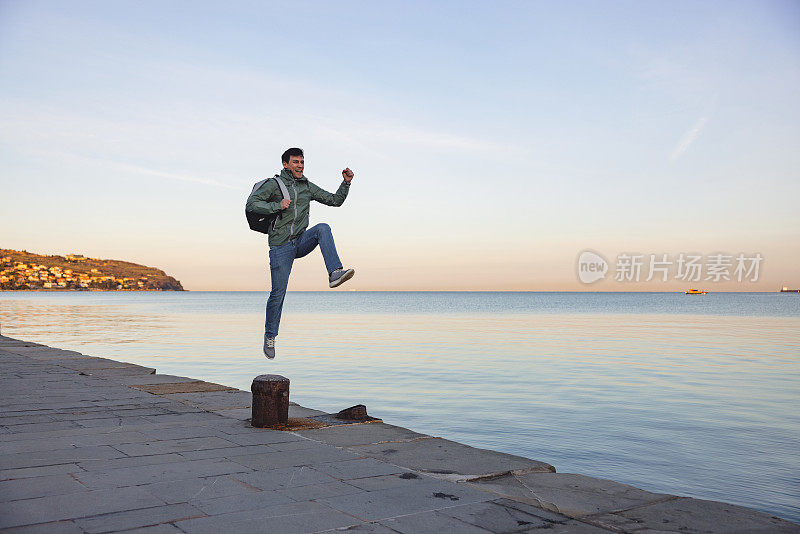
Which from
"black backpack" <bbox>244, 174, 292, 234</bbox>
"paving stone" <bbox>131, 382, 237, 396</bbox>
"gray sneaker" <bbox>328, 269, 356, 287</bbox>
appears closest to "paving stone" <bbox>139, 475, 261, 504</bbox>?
"gray sneaker" <bbox>328, 269, 356, 287</bbox>

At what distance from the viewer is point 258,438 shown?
18.0ft

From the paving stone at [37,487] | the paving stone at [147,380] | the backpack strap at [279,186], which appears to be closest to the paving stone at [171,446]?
the paving stone at [37,487]

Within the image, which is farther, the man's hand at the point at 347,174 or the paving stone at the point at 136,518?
the man's hand at the point at 347,174

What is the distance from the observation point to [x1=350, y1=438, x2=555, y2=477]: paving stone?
4.73m

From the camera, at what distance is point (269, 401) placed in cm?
600

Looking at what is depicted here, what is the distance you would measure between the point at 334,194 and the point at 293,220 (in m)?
0.57

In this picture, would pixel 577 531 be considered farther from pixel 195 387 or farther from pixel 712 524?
pixel 195 387

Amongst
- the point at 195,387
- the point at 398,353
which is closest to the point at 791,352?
the point at 398,353

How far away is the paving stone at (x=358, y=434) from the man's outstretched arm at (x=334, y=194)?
8.17 ft

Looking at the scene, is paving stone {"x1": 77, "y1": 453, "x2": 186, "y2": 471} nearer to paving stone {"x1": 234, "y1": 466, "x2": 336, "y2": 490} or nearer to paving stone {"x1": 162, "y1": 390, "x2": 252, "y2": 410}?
paving stone {"x1": 234, "y1": 466, "x2": 336, "y2": 490}

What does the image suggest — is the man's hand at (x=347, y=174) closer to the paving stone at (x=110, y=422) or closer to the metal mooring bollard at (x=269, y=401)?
the metal mooring bollard at (x=269, y=401)

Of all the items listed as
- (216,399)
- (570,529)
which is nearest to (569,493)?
(570,529)

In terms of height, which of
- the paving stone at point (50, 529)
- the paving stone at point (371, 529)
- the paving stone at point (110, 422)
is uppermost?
the paving stone at point (371, 529)

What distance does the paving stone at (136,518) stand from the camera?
3197 mm
